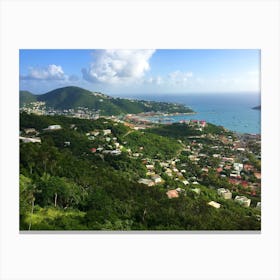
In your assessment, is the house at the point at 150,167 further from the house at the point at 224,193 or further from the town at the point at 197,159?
the house at the point at 224,193

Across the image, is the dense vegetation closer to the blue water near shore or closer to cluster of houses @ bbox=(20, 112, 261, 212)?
cluster of houses @ bbox=(20, 112, 261, 212)

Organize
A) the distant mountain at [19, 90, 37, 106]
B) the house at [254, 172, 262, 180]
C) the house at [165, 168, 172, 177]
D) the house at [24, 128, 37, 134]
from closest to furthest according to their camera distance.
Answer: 1. the house at [254, 172, 262, 180]
2. the distant mountain at [19, 90, 37, 106]
3. the house at [24, 128, 37, 134]
4. the house at [165, 168, 172, 177]

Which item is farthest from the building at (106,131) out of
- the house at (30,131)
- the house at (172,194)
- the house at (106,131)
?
the house at (172,194)

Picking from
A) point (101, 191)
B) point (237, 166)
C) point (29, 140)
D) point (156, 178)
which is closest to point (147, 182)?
point (156, 178)

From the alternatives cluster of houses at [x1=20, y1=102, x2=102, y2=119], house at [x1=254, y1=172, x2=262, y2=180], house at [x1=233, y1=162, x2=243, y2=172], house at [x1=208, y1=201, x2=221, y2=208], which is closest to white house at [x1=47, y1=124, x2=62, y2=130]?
cluster of houses at [x1=20, y1=102, x2=102, y2=119]
